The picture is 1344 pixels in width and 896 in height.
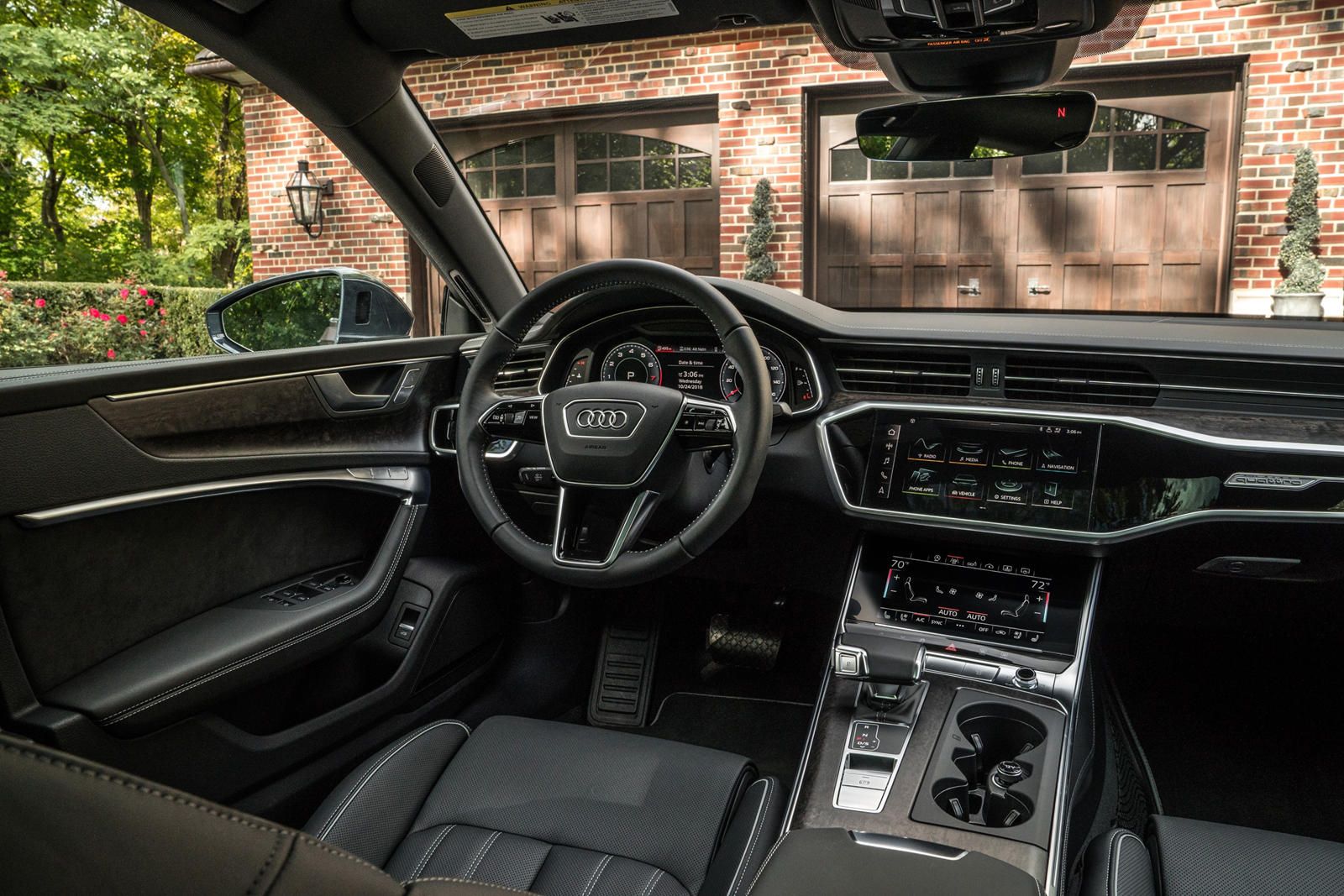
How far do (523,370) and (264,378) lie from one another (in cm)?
62

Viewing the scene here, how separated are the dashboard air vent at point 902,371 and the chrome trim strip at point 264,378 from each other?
39.8 inches

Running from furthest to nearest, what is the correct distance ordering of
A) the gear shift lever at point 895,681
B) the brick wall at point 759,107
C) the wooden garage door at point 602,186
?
the wooden garage door at point 602,186, the brick wall at point 759,107, the gear shift lever at point 895,681

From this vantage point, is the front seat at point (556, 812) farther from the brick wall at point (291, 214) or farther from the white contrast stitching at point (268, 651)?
the brick wall at point (291, 214)

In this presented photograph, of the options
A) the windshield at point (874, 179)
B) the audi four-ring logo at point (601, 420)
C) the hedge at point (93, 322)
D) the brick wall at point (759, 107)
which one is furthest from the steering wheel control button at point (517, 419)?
the windshield at point (874, 179)

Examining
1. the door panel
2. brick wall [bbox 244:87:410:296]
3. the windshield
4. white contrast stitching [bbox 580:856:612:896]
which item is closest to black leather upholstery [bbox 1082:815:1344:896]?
white contrast stitching [bbox 580:856:612:896]

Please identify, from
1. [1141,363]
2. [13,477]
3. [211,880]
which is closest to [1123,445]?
[1141,363]

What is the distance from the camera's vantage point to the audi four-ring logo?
1662mm

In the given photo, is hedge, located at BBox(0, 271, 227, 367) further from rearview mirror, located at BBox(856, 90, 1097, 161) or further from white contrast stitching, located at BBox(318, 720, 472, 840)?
rearview mirror, located at BBox(856, 90, 1097, 161)

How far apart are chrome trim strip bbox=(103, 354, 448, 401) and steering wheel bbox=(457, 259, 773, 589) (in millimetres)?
414

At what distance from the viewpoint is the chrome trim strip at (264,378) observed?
1.56 metres

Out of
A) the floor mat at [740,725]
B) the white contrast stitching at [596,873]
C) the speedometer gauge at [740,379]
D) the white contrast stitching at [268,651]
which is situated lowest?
the floor mat at [740,725]

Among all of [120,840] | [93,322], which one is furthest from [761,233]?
[120,840]

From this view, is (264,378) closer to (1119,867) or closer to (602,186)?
(1119,867)

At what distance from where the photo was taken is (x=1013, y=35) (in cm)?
152
